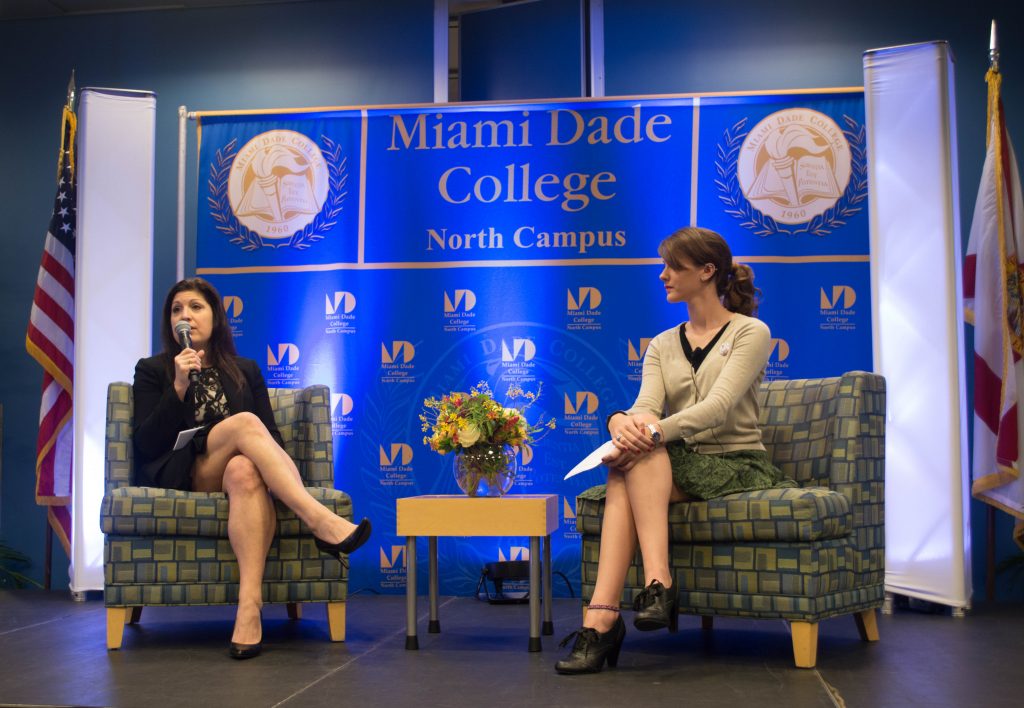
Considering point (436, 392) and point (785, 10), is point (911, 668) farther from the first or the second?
point (785, 10)

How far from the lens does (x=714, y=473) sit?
3.08 metres

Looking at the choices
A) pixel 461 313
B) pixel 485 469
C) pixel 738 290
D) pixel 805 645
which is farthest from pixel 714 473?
pixel 461 313

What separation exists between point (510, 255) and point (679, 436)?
2.11m

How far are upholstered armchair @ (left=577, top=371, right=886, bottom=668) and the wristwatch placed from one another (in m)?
0.23

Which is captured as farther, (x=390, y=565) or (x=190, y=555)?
(x=390, y=565)

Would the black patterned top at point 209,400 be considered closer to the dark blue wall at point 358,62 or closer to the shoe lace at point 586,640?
the shoe lace at point 586,640

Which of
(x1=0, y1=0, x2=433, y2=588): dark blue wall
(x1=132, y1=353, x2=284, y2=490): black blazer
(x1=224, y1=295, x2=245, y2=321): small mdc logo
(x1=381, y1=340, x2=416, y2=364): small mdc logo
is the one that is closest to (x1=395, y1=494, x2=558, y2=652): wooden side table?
(x1=132, y1=353, x2=284, y2=490): black blazer

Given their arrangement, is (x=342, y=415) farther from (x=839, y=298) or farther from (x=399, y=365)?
(x=839, y=298)

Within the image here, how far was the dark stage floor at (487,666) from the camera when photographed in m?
2.57

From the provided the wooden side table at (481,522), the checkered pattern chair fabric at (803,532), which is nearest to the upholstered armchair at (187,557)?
the wooden side table at (481,522)

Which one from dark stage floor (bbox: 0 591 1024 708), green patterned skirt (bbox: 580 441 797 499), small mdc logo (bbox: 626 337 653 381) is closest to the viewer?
dark stage floor (bbox: 0 591 1024 708)

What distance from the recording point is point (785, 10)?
5238 mm

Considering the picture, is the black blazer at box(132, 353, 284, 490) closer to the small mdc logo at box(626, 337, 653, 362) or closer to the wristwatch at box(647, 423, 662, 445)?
the wristwatch at box(647, 423, 662, 445)

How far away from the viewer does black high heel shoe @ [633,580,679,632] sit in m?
2.77
